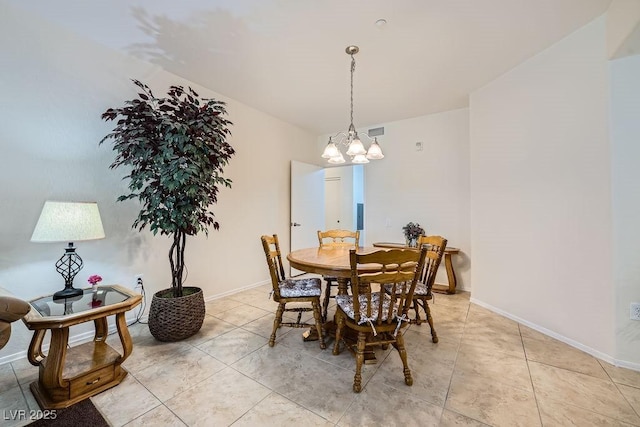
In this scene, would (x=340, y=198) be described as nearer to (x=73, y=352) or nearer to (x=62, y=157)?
(x=62, y=157)

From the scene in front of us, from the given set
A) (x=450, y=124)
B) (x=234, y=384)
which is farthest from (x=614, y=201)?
(x=234, y=384)

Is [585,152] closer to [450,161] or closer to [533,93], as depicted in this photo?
[533,93]

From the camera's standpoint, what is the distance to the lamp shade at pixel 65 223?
1.63 meters

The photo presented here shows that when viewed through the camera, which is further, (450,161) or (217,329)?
(450,161)

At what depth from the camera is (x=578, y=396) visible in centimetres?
153

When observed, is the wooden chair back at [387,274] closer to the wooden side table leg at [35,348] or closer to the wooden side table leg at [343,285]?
the wooden side table leg at [343,285]

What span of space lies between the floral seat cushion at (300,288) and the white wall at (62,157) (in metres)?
1.39

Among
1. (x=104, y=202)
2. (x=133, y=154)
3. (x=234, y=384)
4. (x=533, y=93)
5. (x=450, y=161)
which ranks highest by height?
(x=533, y=93)

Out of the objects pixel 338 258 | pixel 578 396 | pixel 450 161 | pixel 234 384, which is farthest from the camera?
pixel 450 161

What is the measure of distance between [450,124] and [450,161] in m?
0.54

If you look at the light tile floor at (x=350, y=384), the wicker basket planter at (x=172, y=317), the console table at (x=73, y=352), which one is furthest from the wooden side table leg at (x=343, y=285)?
the console table at (x=73, y=352)

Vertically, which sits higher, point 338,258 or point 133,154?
point 133,154

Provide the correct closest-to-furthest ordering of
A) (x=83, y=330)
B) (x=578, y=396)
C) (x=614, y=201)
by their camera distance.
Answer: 1. (x=578, y=396)
2. (x=614, y=201)
3. (x=83, y=330)

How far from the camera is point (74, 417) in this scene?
4.56ft
